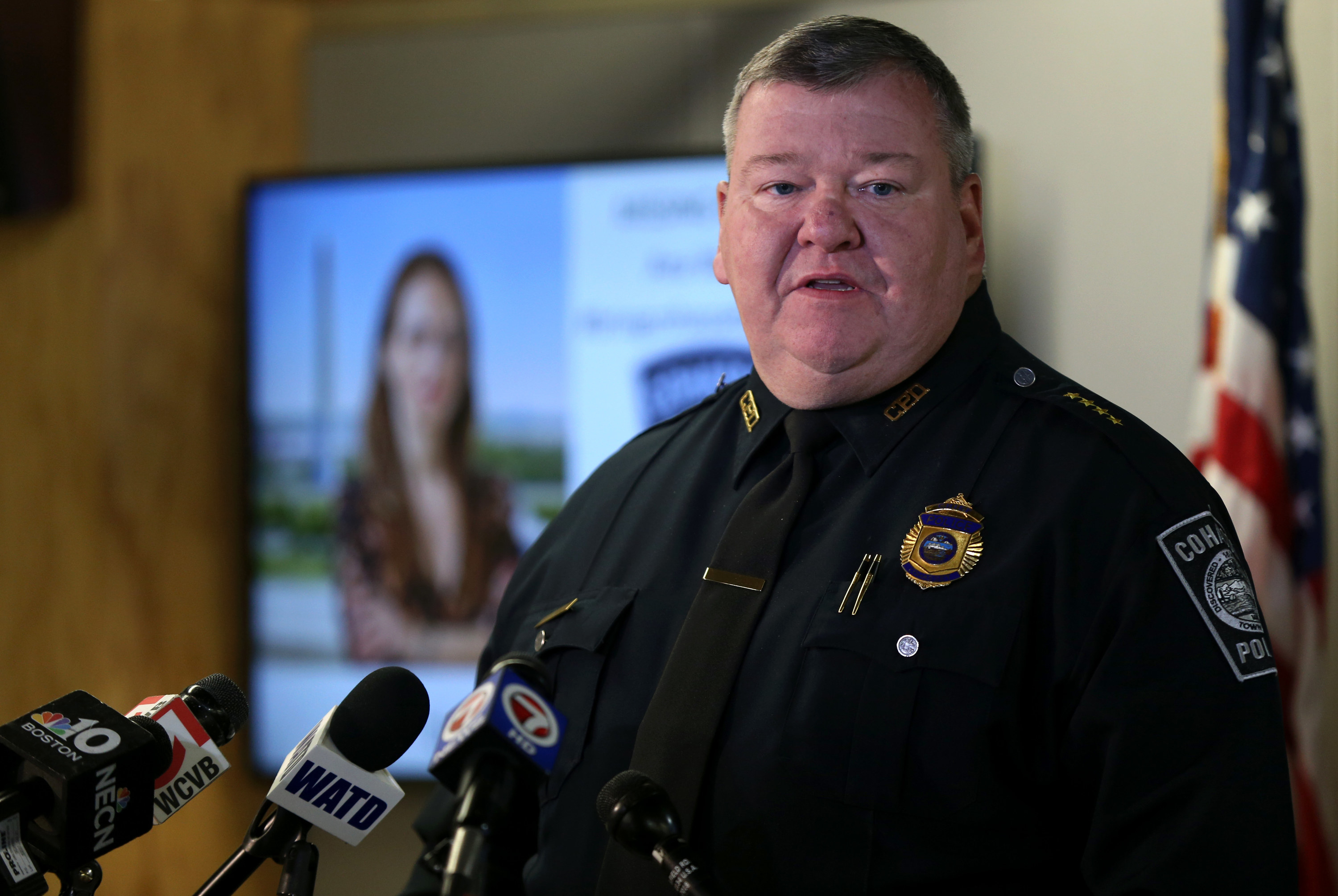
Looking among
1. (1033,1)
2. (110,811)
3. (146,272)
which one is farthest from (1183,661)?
(146,272)

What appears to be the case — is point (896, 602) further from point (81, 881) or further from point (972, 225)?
point (81, 881)

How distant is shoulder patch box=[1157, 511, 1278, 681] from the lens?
1021 mm

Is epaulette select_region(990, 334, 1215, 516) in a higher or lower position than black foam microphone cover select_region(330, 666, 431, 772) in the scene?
higher

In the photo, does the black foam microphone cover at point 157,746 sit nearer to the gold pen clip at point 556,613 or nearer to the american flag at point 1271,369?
the gold pen clip at point 556,613

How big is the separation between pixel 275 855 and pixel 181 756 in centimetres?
16

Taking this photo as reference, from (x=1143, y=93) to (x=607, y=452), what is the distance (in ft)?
4.76

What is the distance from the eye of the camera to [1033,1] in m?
2.82

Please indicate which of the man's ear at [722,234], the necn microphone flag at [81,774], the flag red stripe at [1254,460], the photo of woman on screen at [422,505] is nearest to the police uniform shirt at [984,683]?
the man's ear at [722,234]

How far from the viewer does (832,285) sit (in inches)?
48.5

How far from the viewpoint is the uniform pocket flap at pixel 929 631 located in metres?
1.06

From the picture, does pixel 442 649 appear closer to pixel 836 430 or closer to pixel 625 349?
pixel 625 349

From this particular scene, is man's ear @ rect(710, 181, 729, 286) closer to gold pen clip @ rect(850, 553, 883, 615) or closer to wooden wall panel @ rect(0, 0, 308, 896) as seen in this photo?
gold pen clip @ rect(850, 553, 883, 615)

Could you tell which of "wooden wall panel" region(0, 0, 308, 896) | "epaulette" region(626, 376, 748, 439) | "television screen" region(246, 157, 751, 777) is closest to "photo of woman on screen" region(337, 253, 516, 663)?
"television screen" region(246, 157, 751, 777)

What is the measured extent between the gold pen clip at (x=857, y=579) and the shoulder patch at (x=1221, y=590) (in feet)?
0.84
